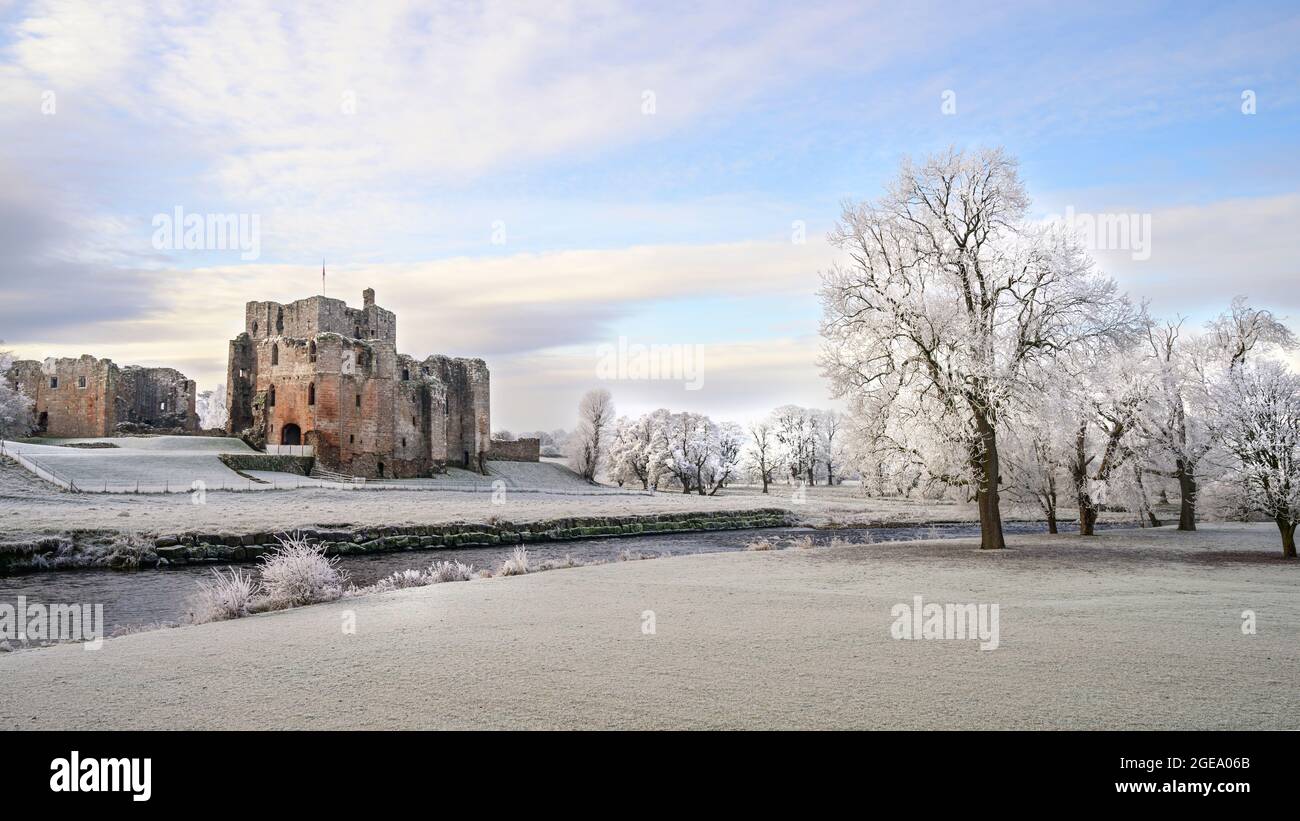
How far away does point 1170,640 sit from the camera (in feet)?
29.2

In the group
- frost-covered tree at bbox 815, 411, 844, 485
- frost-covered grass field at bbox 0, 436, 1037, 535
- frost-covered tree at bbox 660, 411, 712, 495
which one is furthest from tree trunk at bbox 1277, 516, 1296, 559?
frost-covered tree at bbox 815, 411, 844, 485

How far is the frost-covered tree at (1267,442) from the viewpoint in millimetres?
18875

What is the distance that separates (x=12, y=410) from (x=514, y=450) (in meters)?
38.4

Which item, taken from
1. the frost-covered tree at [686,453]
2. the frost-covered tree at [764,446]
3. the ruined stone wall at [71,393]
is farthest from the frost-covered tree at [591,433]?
the ruined stone wall at [71,393]

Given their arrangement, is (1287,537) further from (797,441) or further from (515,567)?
(797,441)

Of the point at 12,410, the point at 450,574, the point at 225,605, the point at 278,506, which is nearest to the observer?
the point at 225,605

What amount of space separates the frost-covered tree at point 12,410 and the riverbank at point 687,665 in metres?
54.4

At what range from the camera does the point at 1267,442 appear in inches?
752

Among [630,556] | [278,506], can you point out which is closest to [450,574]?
[630,556]

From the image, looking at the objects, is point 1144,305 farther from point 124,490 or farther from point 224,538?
point 124,490

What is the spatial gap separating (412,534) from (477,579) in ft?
45.8

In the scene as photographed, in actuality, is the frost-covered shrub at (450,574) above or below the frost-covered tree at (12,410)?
below

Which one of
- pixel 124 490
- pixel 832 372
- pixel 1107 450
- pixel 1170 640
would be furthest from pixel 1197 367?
pixel 124 490

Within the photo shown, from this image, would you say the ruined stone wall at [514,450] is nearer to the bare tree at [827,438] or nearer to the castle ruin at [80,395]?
the castle ruin at [80,395]
